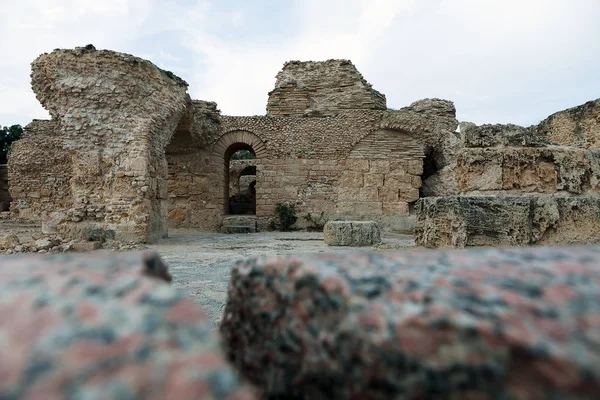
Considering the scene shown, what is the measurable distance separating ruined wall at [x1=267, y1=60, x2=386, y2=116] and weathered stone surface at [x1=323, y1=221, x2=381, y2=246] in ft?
18.1

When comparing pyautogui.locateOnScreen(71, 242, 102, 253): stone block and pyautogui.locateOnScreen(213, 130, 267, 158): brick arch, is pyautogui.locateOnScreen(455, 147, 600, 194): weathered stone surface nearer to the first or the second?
pyautogui.locateOnScreen(71, 242, 102, 253): stone block

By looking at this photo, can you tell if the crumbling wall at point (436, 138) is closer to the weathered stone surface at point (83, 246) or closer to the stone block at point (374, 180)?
the stone block at point (374, 180)

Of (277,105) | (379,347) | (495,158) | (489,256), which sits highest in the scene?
(277,105)

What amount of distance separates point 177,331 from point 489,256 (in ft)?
1.83

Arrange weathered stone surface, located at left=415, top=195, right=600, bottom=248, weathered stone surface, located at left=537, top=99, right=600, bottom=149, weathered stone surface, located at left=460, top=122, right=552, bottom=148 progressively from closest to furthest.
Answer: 1. weathered stone surface, located at left=415, top=195, right=600, bottom=248
2. weathered stone surface, located at left=460, top=122, right=552, bottom=148
3. weathered stone surface, located at left=537, top=99, right=600, bottom=149

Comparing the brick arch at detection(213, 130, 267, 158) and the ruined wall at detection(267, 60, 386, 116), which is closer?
the brick arch at detection(213, 130, 267, 158)

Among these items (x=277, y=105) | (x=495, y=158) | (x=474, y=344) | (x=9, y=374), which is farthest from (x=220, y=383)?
(x=277, y=105)

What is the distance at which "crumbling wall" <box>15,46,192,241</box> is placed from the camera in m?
7.07

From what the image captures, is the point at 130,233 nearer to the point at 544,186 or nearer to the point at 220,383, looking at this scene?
the point at 544,186

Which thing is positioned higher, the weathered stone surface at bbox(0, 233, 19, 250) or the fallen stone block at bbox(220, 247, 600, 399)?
the fallen stone block at bbox(220, 247, 600, 399)

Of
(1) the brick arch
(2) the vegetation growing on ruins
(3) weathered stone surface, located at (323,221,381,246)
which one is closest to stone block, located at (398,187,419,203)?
(2) the vegetation growing on ruins

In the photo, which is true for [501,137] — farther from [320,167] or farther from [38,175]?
[38,175]

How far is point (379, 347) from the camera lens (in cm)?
58

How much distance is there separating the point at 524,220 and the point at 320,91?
373 inches
